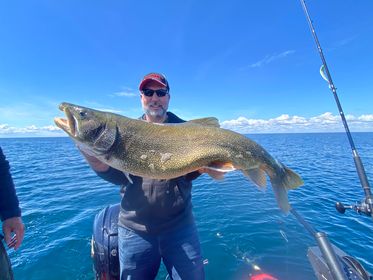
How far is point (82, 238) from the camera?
8.11 meters

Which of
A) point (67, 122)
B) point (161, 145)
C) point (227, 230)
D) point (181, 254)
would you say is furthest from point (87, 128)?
point (227, 230)

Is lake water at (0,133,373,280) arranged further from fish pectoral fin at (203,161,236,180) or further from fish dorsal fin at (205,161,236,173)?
fish dorsal fin at (205,161,236,173)

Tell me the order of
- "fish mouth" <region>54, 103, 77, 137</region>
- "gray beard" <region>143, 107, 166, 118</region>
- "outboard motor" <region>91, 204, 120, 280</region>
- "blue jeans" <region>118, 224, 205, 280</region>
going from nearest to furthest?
"fish mouth" <region>54, 103, 77, 137</region> → "blue jeans" <region>118, 224, 205, 280</region> → "gray beard" <region>143, 107, 166, 118</region> → "outboard motor" <region>91, 204, 120, 280</region>

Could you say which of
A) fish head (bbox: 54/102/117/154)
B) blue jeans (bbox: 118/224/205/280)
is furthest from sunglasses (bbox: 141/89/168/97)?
blue jeans (bbox: 118/224/205/280)

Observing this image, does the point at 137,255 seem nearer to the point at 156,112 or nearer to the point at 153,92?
the point at 156,112

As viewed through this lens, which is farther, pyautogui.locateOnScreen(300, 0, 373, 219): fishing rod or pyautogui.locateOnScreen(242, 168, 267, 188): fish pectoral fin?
pyautogui.locateOnScreen(300, 0, 373, 219): fishing rod

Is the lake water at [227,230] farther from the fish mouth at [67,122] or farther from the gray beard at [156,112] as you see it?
→ the fish mouth at [67,122]

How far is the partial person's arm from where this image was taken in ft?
10.9

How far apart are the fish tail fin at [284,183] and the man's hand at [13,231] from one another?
4.35 meters

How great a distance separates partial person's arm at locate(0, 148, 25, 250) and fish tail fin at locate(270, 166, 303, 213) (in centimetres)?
436

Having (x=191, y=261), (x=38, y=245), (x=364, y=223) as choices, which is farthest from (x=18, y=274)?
(x=364, y=223)

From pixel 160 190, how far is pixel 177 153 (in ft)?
2.33

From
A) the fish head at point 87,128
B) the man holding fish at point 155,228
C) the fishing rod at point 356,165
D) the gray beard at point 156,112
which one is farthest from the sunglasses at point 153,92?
the fishing rod at point 356,165

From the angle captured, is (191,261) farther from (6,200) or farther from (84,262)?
(84,262)
